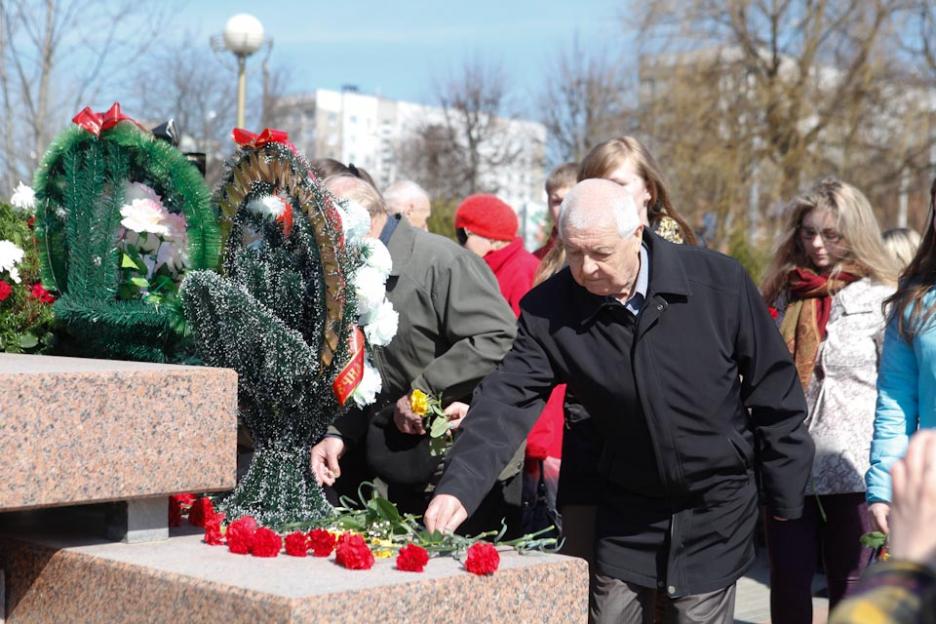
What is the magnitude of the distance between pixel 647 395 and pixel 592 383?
16 centimetres

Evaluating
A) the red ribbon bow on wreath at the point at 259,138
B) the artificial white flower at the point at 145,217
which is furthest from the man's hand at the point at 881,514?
the artificial white flower at the point at 145,217

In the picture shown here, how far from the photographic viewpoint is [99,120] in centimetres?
352

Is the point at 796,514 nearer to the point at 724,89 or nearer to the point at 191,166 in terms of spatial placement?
the point at 191,166

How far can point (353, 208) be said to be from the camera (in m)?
3.34

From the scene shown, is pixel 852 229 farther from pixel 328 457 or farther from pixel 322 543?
pixel 322 543

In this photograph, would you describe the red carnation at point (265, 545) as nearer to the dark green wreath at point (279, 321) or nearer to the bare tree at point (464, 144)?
the dark green wreath at point (279, 321)

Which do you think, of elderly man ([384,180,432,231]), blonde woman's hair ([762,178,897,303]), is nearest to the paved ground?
blonde woman's hair ([762,178,897,303])

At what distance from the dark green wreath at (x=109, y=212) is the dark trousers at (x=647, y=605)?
1.35 meters

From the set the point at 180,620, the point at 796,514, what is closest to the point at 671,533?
the point at 796,514

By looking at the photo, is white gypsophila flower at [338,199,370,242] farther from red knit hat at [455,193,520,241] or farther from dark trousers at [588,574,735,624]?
red knit hat at [455,193,520,241]

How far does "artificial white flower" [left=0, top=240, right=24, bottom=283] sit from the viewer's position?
12.1 feet

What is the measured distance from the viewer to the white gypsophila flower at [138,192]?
355 cm

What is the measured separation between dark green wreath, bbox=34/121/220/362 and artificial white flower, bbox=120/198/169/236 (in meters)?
0.04

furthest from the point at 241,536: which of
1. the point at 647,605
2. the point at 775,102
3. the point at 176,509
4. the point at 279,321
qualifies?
the point at 775,102
